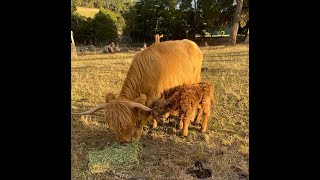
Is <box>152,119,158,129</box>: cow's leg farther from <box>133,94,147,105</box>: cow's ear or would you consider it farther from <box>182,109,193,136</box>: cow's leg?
<box>133,94,147,105</box>: cow's ear

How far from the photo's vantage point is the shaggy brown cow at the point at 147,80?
500 cm

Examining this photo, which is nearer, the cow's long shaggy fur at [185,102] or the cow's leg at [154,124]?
the cow's long shaggy fur at [185,102]

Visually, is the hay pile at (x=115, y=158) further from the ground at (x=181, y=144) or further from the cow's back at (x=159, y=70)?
the cow's back at (x=159, y=70)

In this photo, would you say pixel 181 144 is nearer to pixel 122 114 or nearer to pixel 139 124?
pixel 139 124

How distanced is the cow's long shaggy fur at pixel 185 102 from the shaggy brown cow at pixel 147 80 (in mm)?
222

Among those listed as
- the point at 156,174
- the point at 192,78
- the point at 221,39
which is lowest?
the point at 156,174

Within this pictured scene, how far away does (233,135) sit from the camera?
234 inches

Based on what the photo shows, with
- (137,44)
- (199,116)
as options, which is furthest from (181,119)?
(137,44)

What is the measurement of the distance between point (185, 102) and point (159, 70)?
2.72 feet

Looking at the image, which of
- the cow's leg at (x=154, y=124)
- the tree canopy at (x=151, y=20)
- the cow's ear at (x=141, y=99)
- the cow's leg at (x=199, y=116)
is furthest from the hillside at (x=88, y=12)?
the cow's ear at (x=141, y=99)
